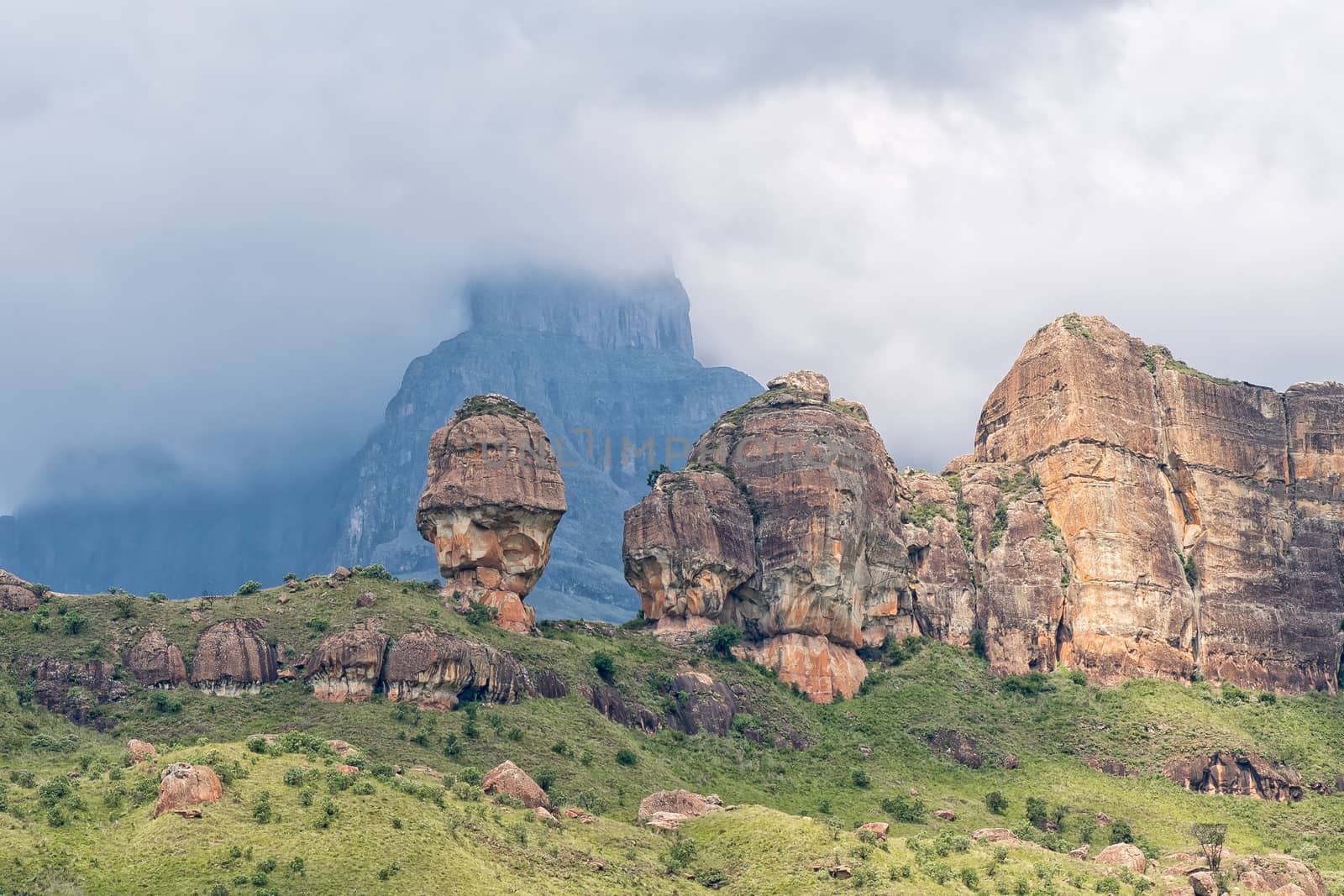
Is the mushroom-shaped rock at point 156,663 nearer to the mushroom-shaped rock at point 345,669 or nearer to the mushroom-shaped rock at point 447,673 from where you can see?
the mushroom-shaped rock at point 345,669

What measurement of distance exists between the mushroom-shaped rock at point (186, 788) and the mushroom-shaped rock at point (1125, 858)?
53.6 metres

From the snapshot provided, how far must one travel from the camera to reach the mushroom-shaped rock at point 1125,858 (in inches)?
4008

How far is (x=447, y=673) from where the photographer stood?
118438mm

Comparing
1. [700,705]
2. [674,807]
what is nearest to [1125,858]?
[674,807]

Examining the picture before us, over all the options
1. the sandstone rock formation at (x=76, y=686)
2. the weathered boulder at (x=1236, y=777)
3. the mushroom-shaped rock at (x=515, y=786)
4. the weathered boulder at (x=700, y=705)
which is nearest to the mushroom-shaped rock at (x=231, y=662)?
the sandstone rock formation at (x=76, y=686)

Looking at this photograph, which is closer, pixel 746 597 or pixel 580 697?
pixel 580 697

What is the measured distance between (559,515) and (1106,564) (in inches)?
2110

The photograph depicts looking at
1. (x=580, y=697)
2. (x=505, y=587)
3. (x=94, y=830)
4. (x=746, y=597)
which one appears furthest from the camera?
(x=746, y=597)

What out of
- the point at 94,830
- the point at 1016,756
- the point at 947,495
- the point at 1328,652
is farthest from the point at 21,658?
the point at 1328,652

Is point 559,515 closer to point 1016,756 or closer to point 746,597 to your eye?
point 746,597

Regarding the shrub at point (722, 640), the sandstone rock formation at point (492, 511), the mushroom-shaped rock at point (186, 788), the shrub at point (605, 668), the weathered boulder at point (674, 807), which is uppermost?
the sandstone rock formation at point (492, 511)

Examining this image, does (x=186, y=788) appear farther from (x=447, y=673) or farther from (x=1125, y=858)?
(x=1125, y=858)

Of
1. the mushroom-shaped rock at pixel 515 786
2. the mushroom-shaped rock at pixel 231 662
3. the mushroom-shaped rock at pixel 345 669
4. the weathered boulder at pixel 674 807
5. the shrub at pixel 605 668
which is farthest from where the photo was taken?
the shrub at pixel 605 668

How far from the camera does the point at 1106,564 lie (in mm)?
155500
